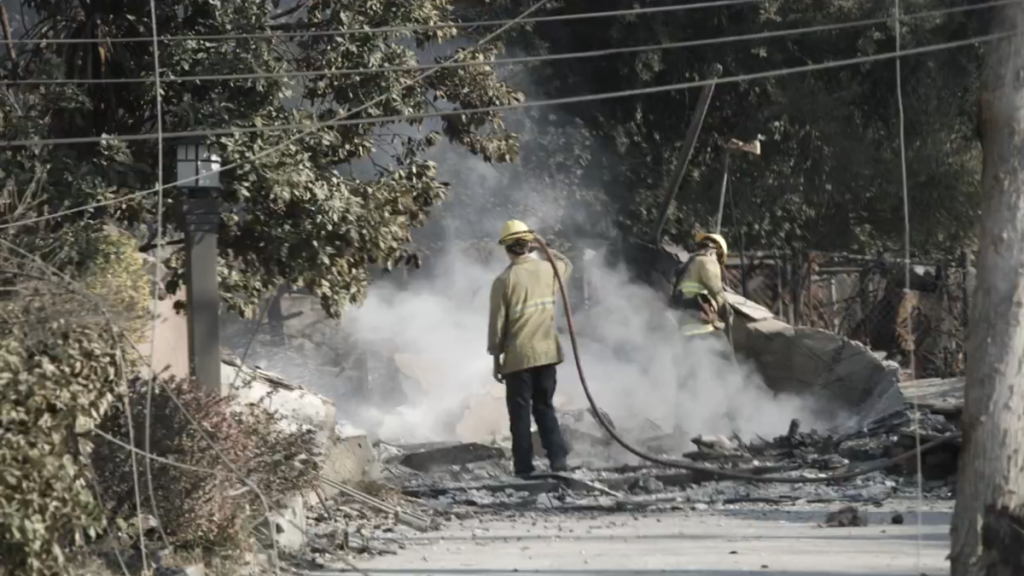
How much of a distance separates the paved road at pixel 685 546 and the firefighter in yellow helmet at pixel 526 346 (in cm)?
144

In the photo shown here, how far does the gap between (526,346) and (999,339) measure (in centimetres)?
487

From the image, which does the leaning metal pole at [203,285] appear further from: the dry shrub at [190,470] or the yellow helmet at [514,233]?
the yellow helmet at [514,233]

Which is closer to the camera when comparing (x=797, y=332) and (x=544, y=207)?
(x=797, y=332)

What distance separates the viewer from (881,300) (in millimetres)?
21656

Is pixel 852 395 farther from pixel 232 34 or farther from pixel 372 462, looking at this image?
pixel 232 34

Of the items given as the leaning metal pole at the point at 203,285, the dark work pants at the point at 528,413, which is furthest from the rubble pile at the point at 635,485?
the leaning metal pole at the point at 203,285

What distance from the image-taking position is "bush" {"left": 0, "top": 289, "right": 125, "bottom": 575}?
630 cm

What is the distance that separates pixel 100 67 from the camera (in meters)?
10.1

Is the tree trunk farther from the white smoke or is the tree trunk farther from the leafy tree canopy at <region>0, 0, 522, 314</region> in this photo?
the white smoke

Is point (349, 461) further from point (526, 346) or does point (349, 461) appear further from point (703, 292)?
point (703, 292)

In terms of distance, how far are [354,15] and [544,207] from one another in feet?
30.4

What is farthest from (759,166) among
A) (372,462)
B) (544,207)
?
(372,462)

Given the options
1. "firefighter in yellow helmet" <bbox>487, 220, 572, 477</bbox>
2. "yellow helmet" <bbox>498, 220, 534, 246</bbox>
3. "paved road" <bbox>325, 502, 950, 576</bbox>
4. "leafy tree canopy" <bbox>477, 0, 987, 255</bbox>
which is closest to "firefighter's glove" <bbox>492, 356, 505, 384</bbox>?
"firefighter in yellow helmet" <bbox>487, 220, 572, 477</bbox>

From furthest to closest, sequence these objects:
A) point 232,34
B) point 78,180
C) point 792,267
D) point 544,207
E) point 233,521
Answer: point 792,267
point 544,207
point 232,34
point 78,180
point 233,521
